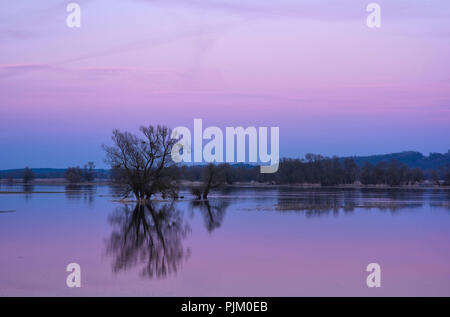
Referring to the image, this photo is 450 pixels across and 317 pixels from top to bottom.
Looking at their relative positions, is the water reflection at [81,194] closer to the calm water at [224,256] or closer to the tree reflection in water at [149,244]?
the tree reflection in water at [149,244]

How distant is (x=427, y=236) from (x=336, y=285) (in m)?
12.4

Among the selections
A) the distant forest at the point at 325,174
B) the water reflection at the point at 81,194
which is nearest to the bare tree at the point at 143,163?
the water reflection at the point at 81,194

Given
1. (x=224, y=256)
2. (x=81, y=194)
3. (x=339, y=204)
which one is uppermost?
(x=81, y=194)

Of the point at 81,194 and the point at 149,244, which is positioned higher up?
the point at 81,194

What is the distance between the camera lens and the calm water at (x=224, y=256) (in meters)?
14.1

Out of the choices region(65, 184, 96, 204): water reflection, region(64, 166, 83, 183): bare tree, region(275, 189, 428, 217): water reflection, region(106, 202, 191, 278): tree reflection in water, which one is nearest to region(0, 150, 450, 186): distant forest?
region(64, 166, 83, 183): bare tree

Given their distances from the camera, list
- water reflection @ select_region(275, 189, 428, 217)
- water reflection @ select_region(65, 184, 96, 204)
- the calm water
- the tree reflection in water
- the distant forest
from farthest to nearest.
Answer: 1. the distant forest
2. water reflection @ select_region(65, 184, 96, 204)
3. water reflection @ select_region(275, 189, 428, 217)
4. the tree reflection in water
5. the calm water

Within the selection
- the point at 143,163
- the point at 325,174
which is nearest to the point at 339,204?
the point at 143,163

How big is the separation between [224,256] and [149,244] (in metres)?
4.19

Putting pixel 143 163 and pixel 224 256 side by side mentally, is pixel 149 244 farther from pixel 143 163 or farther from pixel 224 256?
pixel 143 163

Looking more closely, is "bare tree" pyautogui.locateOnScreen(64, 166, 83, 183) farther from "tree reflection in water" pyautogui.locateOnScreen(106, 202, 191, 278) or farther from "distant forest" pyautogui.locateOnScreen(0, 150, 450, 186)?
"tree reflection in water" pyautogui.locateOnScreen(106, 202, 191, 278)

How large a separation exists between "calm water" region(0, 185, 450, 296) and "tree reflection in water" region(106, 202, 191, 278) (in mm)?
38

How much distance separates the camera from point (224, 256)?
1903cm

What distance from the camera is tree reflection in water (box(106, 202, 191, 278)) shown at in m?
17.0
